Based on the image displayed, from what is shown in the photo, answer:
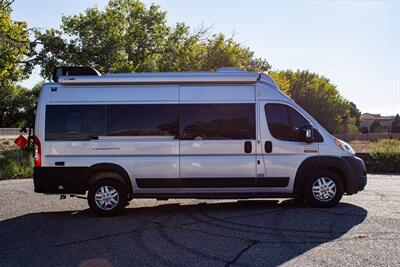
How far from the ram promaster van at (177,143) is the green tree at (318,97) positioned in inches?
2551

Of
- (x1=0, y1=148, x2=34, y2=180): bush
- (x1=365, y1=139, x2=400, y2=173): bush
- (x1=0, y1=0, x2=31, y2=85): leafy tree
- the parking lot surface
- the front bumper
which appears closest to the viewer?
the parking lot surface

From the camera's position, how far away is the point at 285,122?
28.3ft

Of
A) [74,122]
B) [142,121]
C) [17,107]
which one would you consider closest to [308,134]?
[142,121]

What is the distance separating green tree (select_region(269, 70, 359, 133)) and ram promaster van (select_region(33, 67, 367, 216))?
213ft

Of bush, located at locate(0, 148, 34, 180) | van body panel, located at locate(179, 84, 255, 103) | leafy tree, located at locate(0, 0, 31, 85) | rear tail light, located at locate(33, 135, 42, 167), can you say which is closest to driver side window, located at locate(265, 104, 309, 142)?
van body panel, located at locate(179, 84, 255, 103)

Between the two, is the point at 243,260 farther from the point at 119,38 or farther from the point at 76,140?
the point at 119,38

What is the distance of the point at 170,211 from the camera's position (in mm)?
9055

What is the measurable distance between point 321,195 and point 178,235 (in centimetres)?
319

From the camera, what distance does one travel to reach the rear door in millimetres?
8469

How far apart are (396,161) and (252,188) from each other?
42.0 ft

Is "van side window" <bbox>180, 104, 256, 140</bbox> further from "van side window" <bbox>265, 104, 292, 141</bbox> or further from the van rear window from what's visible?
"van side window" <bbox>265, 104, 292, 141</bbox>

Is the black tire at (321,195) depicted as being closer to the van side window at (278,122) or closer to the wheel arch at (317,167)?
the wheel arch at (317,167)

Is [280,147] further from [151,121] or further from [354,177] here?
[151,121]

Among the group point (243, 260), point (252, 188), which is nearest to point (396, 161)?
point (252, 188)
